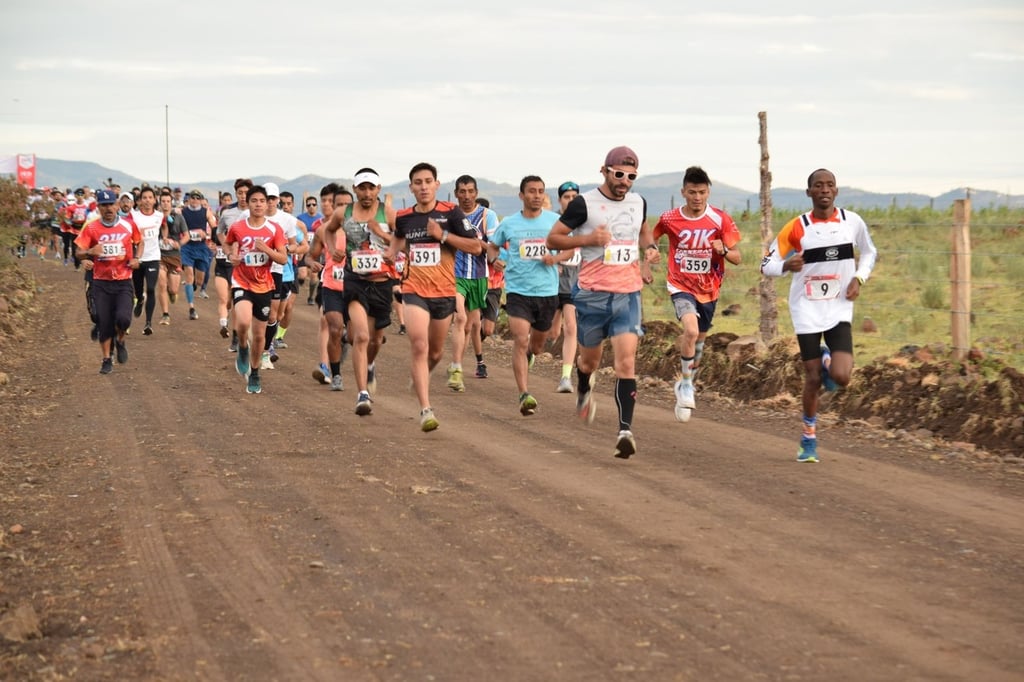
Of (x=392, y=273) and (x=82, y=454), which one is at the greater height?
(x=392, y=273)

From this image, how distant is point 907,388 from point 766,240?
441 cm

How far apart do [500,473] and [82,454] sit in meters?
3.76

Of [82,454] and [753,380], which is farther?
[753,380]

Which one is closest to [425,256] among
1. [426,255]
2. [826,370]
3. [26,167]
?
[426,255]

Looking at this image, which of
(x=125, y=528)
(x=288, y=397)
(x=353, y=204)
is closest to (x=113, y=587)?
(x=125, y=528)

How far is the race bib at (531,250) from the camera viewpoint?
46.5 ft

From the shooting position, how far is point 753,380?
16.3 metres

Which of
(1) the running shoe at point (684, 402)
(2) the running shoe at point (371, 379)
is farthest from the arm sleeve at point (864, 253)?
Result: (2) the running shoe at point (371, 379)

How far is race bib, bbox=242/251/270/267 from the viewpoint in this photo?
15.8 m

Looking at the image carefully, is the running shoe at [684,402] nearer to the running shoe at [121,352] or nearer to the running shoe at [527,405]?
the running shoe at [527,405]

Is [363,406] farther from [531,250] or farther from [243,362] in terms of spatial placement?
[243,362]

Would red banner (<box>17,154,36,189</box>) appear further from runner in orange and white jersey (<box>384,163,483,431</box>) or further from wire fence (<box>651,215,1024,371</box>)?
runner in orange and white jersey (<box>384,163,483,431</box>)

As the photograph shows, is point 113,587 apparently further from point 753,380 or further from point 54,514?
point 753,380

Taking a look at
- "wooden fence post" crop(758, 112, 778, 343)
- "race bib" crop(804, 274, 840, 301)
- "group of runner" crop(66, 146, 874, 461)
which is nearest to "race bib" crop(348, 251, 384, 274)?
"group of runner" crop(66, 146, 874, 461)
